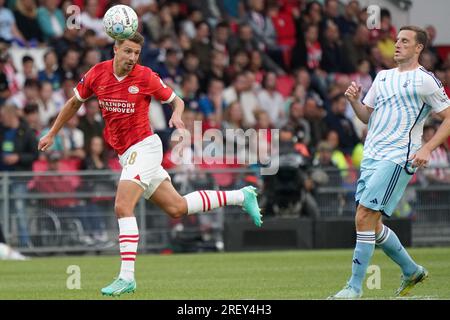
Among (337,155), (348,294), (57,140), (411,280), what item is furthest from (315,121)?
(348,294)

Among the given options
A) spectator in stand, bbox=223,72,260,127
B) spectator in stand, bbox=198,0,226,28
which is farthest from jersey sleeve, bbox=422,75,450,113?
spectator in stand, bbox=198,0,226,28

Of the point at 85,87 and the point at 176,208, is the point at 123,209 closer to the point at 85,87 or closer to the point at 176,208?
the point at 176,208

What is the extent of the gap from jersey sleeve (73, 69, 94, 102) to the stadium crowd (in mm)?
9408

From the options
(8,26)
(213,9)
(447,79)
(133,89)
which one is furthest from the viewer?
(213,9)

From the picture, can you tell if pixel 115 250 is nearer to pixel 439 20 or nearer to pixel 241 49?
pixel 241 49

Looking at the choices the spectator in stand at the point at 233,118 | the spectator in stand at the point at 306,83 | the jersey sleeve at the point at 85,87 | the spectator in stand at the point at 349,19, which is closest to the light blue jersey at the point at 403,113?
the jersey sleeve at the point at 85,87

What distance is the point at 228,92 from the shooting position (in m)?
25.2

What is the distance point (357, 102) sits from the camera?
12.2 m

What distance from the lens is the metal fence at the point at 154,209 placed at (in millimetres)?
21641

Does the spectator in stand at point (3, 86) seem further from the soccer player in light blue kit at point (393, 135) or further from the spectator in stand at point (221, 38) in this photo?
the soccer player in light blue kit at point (393, 135)

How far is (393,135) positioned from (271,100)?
45.1ft

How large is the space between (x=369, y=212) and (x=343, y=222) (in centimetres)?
982

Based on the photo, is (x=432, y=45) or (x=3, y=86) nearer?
(x=3, y=86)
